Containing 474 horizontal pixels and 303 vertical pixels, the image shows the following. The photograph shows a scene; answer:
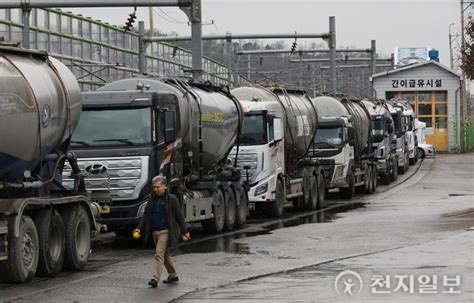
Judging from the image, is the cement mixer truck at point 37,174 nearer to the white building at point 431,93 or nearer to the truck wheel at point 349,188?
the truck wheel at point 349,188

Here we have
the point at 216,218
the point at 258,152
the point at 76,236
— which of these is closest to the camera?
the point at 76,236

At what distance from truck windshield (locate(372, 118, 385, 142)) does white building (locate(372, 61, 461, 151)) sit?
2719cm

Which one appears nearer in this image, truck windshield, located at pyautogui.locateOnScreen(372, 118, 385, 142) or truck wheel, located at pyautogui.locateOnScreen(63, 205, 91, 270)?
truck wheel, located at pyautogui.locateOnScreen(63, 205, 91, 270)

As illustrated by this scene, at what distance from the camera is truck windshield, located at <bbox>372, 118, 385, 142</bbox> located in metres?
45.4

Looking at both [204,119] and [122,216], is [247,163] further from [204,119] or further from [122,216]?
[122,216]

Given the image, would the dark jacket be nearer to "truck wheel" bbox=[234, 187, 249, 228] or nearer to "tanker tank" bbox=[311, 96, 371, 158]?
"truck wheel" bbox=[234, 187, 249, 228]

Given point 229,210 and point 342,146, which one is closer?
point 229,210

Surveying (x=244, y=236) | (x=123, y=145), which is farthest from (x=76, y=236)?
(x=244, y=236)

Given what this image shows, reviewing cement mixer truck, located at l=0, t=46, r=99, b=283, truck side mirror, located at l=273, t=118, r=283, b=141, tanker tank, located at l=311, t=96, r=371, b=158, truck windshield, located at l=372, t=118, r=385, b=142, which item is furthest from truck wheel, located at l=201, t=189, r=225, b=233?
truck windshield, located at l=372, t=118, r=385, b=142

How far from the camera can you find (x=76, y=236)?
56.5ft

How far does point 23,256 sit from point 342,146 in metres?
22.2

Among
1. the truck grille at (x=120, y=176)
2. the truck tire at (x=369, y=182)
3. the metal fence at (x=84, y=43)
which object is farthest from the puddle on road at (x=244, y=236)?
the metal fence at (x=84, y=43)

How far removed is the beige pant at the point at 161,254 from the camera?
47.7 feet

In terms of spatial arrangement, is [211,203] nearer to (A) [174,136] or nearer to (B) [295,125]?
(A) [174,136]
